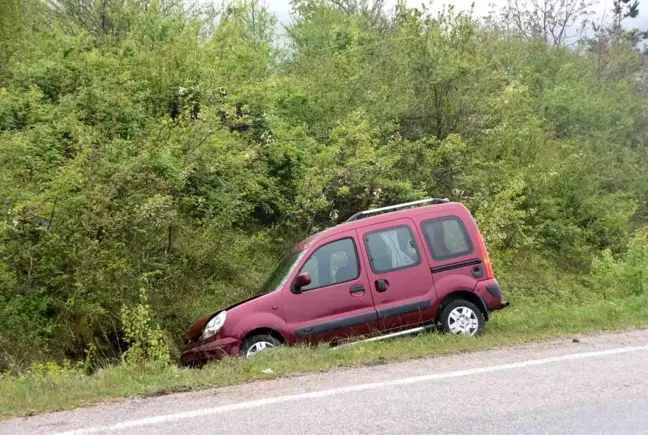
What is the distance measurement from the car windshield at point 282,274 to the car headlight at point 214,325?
699mm

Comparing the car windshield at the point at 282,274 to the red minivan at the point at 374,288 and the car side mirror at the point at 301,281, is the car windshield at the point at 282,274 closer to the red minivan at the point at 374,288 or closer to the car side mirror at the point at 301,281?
Answer: the red minivan at the point at 374,288

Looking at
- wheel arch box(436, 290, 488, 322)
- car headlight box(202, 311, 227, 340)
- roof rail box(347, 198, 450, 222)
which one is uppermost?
roof rail box(347, 198, 450, 222)

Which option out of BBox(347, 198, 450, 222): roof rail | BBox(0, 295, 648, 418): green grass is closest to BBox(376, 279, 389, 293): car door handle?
BBox(0, 295, 648, 418): green grass

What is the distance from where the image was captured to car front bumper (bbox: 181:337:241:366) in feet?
25.8

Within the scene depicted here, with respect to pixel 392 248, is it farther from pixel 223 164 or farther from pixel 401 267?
pixel 223 164

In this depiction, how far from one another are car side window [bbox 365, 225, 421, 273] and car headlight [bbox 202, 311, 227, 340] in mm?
2097

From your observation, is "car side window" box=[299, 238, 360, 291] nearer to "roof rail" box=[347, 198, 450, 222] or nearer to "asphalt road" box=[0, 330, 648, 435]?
"roof rail" box=[347, 198, 450, 222]

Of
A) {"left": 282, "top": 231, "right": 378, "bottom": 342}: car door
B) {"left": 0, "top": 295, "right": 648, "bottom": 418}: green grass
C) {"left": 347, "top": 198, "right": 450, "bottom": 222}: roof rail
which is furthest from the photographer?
{"left": 347, "top": 198, "right": 450, "bottom": 222}: roof rail

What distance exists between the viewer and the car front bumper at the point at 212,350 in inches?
309

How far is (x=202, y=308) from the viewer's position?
38.1 ft

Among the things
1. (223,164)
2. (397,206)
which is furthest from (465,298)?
(223,164)

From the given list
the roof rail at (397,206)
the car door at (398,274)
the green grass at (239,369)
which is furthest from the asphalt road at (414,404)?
the roof rail at (397,206)

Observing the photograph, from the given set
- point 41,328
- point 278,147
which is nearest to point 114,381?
point 41,328

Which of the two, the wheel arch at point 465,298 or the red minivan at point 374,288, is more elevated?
the red minivan at point 374,288
